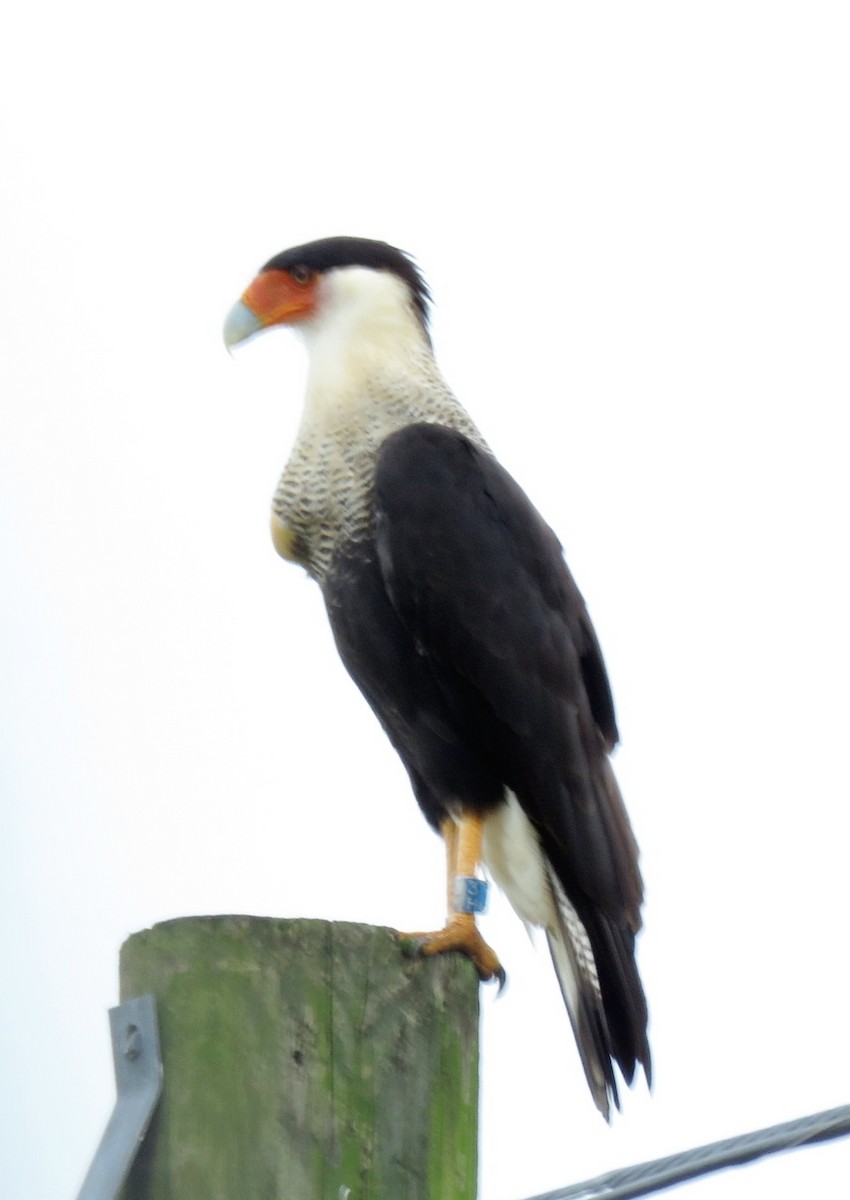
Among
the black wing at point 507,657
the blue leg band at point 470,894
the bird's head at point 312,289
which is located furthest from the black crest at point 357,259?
the blue leg band at point 470,894

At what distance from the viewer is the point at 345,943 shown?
2156mm

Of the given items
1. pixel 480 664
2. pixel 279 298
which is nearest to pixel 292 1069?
pixel 480 664

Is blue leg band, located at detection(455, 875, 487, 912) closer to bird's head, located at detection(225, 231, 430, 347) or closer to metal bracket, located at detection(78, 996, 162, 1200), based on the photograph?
metal bracket, located at detection(78, 996, 162, 1200)

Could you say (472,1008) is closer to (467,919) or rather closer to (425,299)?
(467,919)

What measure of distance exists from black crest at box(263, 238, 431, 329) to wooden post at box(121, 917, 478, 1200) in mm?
2456

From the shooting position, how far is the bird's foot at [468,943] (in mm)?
2957

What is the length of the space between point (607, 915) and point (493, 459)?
1.09 metres

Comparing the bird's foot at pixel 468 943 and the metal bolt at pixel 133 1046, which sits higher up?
the bird's foot at pixel 468 943

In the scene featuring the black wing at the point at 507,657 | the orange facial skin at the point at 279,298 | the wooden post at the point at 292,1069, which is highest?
the orange facial skin at the point at 279,298

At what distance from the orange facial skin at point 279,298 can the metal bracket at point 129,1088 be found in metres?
2.43

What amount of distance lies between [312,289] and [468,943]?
1866 mm

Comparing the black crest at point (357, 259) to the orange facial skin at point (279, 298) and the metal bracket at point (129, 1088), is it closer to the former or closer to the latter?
the orange facial skin at point (279, 298)

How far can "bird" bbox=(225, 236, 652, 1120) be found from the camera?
140 inches

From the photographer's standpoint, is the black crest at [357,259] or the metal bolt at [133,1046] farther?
the black crest at [357,259]
